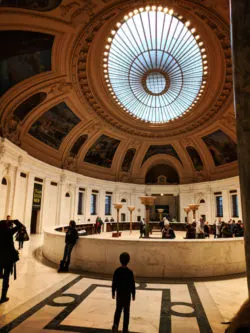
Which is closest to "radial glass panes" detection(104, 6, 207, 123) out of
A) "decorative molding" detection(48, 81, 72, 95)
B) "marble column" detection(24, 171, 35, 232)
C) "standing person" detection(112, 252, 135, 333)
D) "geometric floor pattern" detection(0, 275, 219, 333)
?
"decorative molding" detection(48, 81, 72, 95)

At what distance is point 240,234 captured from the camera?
478 inches

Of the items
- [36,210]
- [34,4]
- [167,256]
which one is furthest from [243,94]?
[36,210]

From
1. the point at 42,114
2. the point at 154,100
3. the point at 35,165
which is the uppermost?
the point at 154,100

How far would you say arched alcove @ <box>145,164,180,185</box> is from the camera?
98.0ft

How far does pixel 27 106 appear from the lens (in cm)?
1577

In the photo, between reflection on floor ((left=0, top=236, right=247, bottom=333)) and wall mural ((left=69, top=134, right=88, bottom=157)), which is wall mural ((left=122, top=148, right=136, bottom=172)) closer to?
wall mural ((left=69, top=134, right=88, bottom=157))

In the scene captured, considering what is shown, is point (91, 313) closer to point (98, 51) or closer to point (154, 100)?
point (98, 51)

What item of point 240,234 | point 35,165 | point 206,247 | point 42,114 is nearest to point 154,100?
point 42,114

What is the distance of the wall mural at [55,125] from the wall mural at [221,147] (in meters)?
13.4

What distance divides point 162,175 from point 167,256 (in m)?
24.0

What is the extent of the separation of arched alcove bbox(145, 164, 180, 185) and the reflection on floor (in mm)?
23765

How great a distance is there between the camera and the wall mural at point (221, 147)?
2211 cm

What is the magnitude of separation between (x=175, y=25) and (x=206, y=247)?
13.7 m

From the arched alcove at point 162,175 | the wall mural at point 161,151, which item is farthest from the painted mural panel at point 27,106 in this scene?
the arched alcove at point 162,175
